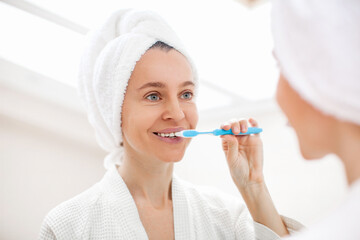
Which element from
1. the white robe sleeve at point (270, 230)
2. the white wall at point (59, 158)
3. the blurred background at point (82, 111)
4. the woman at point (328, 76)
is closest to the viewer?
the woman at point (328, 76)

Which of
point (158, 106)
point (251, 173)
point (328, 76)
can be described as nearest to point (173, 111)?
point (158, 106)

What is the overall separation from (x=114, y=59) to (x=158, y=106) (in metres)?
0.20

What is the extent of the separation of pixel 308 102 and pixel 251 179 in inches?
19.9

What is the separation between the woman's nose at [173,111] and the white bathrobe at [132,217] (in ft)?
0.92

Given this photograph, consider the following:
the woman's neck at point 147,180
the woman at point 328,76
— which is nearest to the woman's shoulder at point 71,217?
the woman's neck at point 147,180

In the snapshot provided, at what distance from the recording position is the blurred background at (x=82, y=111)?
1.47 m

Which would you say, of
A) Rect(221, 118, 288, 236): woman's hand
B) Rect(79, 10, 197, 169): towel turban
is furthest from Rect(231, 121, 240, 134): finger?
Rect(79, 10, 197, 169): towel turban

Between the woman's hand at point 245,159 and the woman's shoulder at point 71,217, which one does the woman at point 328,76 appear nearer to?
the woman's hand at point 245,159

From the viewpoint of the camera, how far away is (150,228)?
3.38 feet

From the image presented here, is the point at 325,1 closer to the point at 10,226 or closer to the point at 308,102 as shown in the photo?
the point at 308,102

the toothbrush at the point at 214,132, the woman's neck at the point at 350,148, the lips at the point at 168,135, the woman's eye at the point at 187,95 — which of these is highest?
the woman's eye at the point at 187,95

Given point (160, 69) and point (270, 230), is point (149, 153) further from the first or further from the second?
point (270, 230)

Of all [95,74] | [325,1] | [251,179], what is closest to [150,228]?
[251,179]

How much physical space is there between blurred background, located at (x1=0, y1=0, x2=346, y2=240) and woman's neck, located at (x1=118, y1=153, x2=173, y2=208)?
46 centimetres
